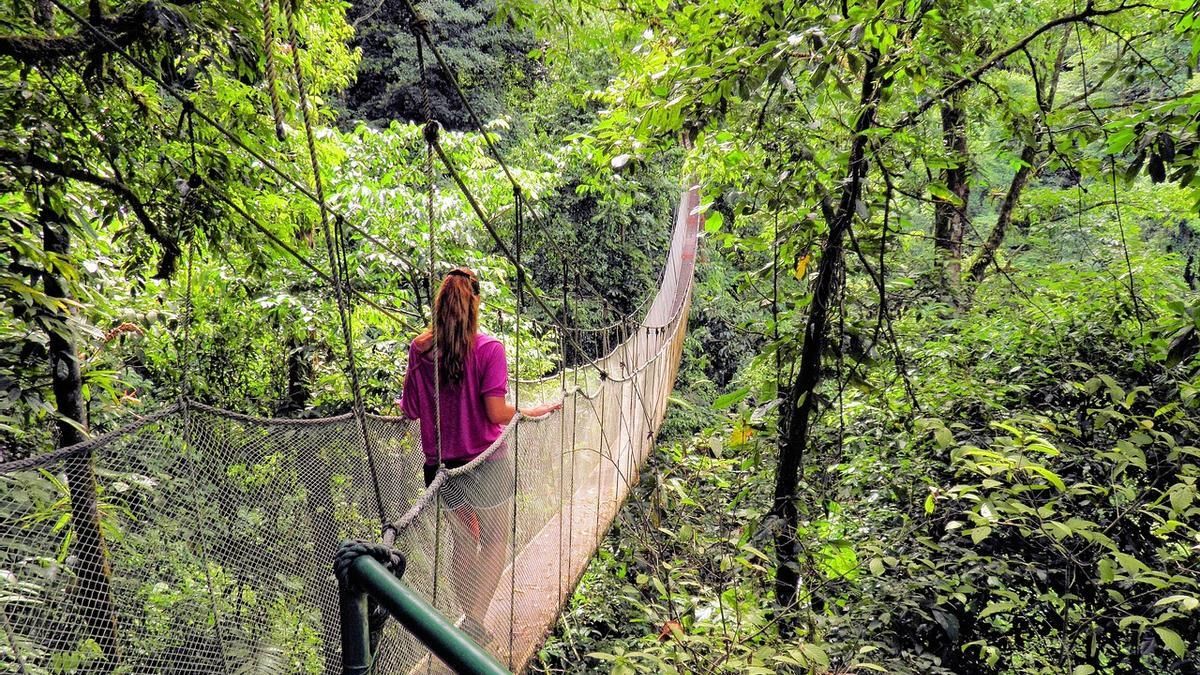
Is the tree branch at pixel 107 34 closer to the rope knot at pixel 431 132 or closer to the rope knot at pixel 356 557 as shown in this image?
the rope knot at pixel 431 132

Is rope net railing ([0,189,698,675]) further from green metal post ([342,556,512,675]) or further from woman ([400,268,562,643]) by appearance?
green metal post ([342,556,512,675])

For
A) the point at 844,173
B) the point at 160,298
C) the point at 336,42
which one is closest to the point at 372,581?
the point at 844,173

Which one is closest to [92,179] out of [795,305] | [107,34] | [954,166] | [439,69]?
[107,34]

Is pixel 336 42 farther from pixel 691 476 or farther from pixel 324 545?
pixel 324 545

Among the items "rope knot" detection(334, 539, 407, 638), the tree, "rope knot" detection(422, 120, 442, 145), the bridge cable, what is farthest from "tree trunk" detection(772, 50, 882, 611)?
the tree

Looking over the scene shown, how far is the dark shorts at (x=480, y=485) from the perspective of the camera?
3.80ft

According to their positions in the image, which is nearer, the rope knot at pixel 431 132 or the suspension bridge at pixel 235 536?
the suspension bridge at pixel 235 536

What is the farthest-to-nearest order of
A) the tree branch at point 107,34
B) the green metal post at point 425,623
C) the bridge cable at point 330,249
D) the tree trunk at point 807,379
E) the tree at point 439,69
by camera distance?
the tree at point 439,69
the tree trunk at point 807,379
the tree branch at point 107,34
the bridge cable at point 330,249
the green metal post at point 425,623

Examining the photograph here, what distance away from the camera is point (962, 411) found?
2102 mm

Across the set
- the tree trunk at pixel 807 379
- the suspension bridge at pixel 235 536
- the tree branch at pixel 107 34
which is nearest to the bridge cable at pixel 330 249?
the suspension bridge at pixel 235 536

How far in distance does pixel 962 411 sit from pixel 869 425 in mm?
357

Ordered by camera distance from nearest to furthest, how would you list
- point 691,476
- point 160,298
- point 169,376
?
point 160,298 → point 169,376 → point 691,476

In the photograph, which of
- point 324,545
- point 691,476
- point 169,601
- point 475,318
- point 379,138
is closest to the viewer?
point 169,601

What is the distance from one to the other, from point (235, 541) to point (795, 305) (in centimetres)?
139
